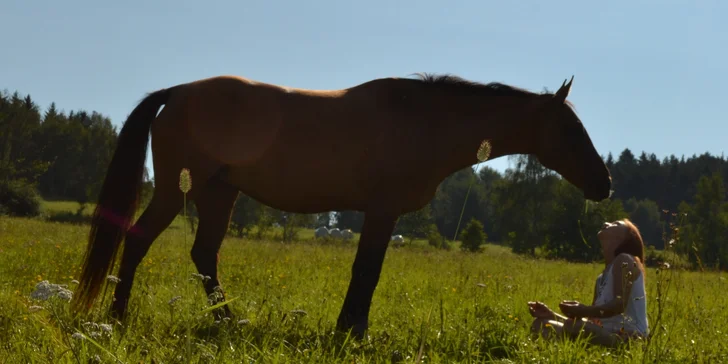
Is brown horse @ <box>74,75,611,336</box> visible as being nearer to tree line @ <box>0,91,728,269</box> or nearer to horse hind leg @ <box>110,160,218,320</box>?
horse hind leg @ <box>110,160,218,320</box>

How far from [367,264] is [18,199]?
40.6m

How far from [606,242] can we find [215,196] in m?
3.60

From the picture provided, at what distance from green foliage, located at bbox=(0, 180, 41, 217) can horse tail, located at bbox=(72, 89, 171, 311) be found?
3645 cm

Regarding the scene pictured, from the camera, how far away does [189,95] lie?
4.83 metres

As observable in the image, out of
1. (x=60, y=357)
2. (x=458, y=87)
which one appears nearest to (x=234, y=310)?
(x=60, y=357)

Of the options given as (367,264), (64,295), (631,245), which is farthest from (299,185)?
(631,245)

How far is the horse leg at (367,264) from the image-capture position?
4.44 metres

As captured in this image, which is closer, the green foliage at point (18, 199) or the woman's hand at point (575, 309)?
the woman's hand at point (575, 309)

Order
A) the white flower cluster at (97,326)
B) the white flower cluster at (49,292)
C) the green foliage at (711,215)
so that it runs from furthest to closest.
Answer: the green foliage at (711,215) < the white flower cluster at (49,292) < the white flower cluster at (97,326)

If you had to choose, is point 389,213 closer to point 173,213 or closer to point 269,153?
point 269,153

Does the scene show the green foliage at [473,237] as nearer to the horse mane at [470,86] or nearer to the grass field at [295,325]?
the grass field at [295,325]

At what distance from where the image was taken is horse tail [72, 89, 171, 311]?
4.24m

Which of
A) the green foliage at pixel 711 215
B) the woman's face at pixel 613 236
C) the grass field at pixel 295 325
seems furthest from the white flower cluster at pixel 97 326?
the green foliage at pixel 711 215

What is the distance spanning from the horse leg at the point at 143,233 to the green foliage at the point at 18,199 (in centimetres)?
3679
